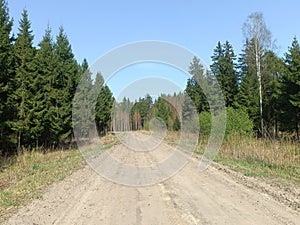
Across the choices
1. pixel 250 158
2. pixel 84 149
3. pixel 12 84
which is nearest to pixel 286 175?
pixel 250 158

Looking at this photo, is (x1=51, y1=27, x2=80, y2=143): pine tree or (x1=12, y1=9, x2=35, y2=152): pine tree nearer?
(x1=12, y1=9, x2=35, y2=152): pine tree

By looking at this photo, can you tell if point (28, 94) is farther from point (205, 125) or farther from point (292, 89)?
point (292, 89)

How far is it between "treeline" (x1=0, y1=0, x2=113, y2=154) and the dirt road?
383 inches

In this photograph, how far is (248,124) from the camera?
26.8 m

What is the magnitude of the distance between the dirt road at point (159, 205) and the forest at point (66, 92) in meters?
5.49

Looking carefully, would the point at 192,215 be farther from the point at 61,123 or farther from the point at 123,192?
the point at 61,123

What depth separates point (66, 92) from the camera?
27859 millimetres

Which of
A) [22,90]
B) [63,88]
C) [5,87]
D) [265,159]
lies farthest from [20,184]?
[63,88]

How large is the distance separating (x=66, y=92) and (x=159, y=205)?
22.6 metres

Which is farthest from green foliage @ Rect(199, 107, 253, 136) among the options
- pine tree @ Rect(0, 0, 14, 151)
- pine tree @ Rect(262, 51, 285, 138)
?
pine tree @ Rect(0, 0, 14, 151)

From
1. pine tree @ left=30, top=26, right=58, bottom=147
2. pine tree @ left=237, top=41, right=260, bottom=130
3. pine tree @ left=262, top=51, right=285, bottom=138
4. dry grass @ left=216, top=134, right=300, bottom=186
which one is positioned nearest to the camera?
dry grass @ left=216, top=134, right=300, bottom=186

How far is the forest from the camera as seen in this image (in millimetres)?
19578

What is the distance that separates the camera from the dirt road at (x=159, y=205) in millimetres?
5957

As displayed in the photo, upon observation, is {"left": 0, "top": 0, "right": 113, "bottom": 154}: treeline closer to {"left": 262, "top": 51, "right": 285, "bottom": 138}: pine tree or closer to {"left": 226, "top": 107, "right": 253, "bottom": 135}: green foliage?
{"left": 226, "top": 107, "right": 253, "bottom": 135}: green foliage
